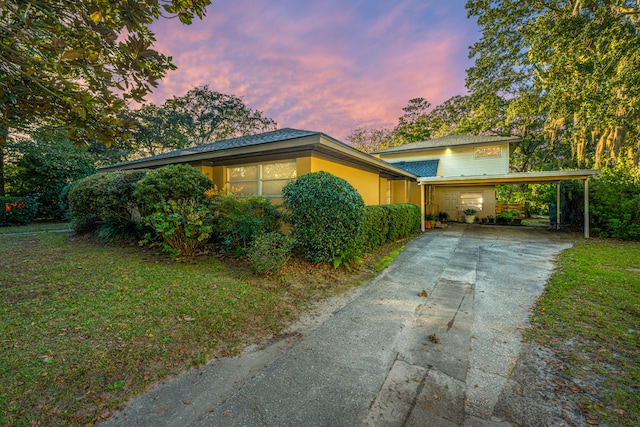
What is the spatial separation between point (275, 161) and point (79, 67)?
536 cm

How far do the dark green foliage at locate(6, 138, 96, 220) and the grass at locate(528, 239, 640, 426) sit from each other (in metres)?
19.5

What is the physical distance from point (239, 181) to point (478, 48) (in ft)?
51.3

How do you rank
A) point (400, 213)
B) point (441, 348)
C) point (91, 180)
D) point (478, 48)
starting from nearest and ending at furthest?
point (441, 348), point (91, 180), point (400, 213), point (478, 48)

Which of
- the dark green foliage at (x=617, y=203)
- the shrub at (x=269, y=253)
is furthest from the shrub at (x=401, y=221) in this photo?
the dark green foliage at (x=617, y=203)

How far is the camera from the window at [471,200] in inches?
693

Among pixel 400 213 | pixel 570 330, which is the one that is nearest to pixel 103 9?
pixel 570 330

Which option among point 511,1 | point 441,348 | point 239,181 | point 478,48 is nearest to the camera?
point 441,348

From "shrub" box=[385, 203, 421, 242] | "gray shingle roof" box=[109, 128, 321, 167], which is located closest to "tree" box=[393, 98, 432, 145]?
"shrub" box=[385, 203, 421, 242]

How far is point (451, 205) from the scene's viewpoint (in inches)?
728

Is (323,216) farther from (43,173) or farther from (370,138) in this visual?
(370,138)

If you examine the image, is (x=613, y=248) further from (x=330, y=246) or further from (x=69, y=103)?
(x=69, y=103)

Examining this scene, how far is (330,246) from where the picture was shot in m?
5.41

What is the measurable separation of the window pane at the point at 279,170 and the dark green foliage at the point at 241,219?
70.2 inches

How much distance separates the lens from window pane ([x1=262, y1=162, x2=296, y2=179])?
759 centimetres
